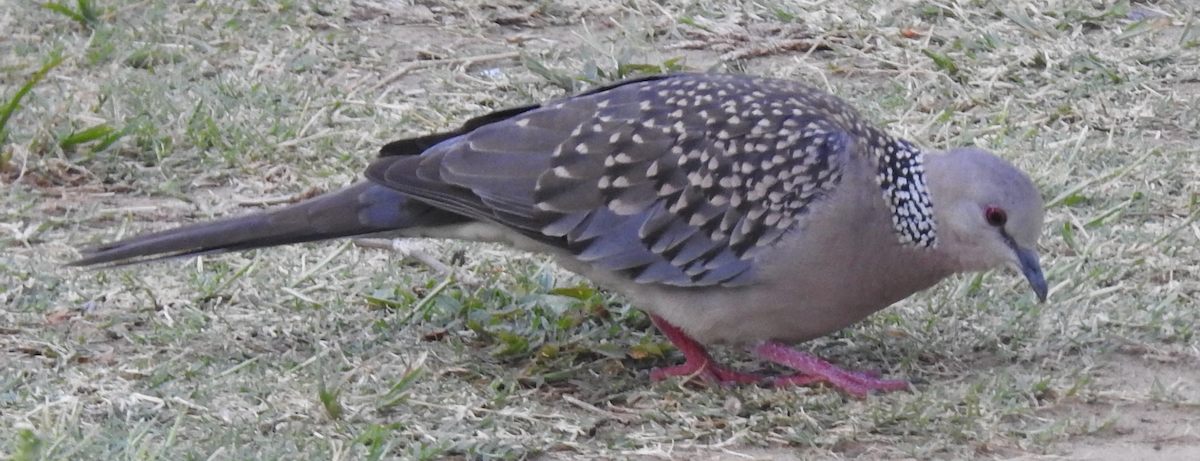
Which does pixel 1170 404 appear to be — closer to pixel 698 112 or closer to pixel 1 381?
pixel 698 112

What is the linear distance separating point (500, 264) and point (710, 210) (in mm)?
1112

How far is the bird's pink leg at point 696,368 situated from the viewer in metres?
4.06

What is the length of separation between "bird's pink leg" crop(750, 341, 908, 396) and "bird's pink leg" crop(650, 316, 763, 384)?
0.09m

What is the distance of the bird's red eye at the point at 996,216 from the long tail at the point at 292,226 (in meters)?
1.49

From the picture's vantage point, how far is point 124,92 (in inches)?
223

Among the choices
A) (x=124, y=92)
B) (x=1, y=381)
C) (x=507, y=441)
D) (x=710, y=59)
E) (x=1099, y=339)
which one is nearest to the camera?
(x=507, y=441)

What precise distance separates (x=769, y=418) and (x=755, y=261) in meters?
0.44

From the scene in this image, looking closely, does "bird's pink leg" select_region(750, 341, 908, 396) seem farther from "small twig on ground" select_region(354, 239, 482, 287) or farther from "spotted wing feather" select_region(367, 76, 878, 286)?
"small twig on ground" select_region(354, 239, 482, 287)

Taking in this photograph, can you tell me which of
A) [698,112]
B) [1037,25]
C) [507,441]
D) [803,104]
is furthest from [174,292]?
[1037,25]

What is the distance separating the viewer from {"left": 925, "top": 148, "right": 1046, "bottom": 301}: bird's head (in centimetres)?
378

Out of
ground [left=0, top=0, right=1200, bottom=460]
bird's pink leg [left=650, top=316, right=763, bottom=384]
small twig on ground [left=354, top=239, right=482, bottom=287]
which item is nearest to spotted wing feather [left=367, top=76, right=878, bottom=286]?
bird's pink leg [left=650, top=316, right=763, bottom=384]

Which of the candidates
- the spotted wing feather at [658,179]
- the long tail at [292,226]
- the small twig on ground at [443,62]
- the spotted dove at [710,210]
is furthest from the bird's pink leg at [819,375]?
the small twig on ground at [443,62]

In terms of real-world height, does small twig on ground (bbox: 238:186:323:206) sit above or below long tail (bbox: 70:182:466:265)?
below

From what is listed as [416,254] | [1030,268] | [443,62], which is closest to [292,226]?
[416,254]
